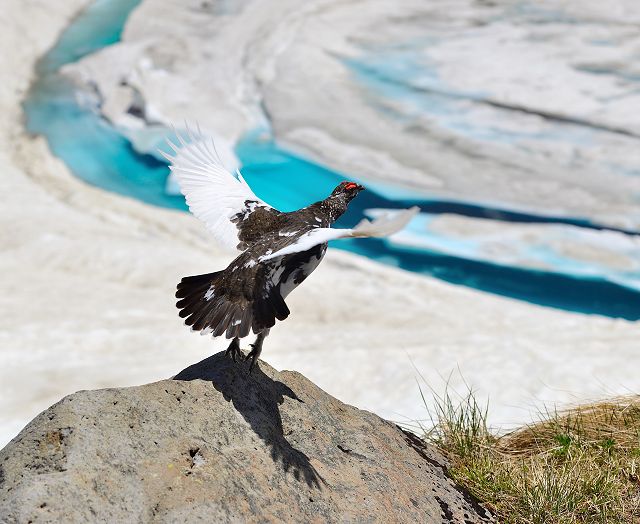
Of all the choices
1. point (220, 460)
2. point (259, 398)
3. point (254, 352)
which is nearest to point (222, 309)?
point (254, 352)

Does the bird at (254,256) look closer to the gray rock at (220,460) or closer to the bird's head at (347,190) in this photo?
the bird's head at (347,190)

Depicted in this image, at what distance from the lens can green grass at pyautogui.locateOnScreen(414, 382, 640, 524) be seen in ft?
11.7

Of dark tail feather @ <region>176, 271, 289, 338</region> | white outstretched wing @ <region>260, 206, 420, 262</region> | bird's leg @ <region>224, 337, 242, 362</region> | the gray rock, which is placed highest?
white outstretched wing @ <region>260, 206, 420, 262</region>

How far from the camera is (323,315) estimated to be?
8.23 metres

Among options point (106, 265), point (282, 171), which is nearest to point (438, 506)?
point (106, 265)

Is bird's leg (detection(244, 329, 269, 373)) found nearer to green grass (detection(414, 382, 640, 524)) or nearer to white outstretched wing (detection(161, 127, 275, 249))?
white outstretched wing (detection(161, 127, 275, 249))

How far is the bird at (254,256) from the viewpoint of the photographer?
313cm

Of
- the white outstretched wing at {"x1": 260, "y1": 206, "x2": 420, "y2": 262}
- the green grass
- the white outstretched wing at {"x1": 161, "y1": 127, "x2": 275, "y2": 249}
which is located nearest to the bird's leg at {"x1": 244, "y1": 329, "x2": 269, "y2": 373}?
the white outstretched wing at {"x1": 260, "y1": 206, "x2": 420, "y2": 262}

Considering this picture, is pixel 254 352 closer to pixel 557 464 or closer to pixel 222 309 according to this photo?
pixel 222 309

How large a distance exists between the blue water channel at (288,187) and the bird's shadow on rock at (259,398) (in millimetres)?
6109

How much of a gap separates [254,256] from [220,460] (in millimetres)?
867

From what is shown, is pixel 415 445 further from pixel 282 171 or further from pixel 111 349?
pixel 282 171

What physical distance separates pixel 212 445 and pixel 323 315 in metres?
5.25

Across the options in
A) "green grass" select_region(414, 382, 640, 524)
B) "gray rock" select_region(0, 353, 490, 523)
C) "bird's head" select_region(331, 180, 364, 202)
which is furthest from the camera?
"bird's head" select_region(331, 180, 364, 202)
